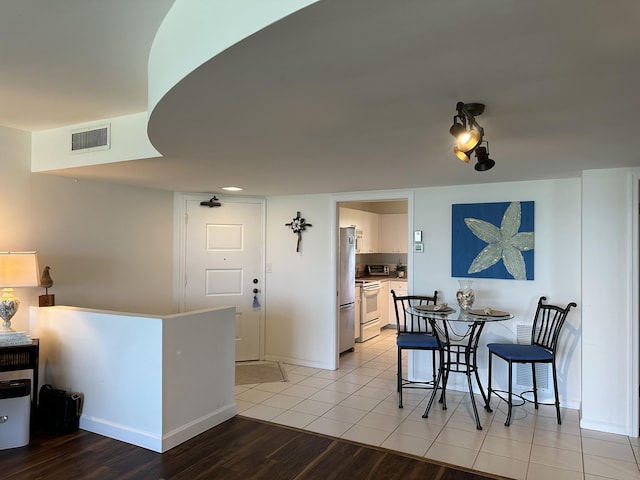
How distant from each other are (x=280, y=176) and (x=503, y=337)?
2.63 m

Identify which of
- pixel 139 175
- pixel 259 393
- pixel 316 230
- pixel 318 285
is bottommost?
pixel 259 393

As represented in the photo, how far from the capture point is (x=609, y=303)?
3439 millimetres

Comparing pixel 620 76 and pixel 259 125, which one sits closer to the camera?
pixel 620 76

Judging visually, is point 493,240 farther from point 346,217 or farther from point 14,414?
point 14,414

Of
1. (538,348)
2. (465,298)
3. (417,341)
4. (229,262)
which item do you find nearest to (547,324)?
(538,348)

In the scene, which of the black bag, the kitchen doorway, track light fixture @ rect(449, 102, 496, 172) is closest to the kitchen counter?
the kitchen doorway

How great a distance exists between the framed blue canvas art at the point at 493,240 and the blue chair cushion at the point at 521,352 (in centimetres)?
67

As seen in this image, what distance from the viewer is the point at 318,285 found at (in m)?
5.25

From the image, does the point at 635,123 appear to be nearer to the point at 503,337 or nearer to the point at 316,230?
the point at 503,337

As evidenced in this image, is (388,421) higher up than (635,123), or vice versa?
(635,123)

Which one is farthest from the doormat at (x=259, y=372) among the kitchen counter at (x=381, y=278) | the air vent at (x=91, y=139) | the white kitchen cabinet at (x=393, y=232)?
the white kitchen cabinet at (x=393, y=232)

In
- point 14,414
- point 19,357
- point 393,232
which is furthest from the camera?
point 393,232

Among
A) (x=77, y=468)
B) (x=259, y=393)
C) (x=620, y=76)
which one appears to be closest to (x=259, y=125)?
(x=620, y=76)

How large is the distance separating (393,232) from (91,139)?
17.7 ft
